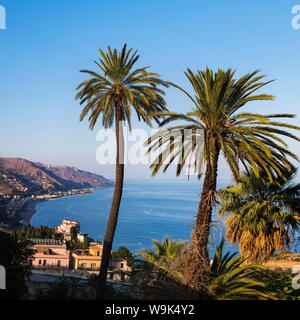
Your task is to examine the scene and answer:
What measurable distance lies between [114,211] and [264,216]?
7.19 meters

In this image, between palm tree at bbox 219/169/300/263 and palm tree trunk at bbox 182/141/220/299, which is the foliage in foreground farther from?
palm tree at bbox 219/169/300/263

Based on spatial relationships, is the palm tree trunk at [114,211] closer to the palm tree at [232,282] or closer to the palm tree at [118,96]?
the palm tree at [118,96]

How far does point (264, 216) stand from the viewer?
12.1m

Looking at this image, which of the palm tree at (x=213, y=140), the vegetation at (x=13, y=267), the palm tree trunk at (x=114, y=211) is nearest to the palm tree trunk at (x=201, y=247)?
the palm tree at (x=213, y=140)

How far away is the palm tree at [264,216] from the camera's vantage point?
1186 centimetres

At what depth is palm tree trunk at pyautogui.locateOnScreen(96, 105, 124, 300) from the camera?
15.3 metres

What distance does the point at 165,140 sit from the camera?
34.1 feet

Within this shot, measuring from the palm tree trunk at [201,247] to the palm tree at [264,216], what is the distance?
2.33 meters

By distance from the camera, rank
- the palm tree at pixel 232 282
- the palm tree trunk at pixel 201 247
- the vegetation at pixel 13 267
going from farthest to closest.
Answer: the vegetation at pixel 13 267 < the palm tree trunk at pixel 201 247 < the palm tree at pixel 232 282

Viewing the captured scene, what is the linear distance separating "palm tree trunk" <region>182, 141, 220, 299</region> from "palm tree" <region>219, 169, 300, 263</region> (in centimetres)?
233

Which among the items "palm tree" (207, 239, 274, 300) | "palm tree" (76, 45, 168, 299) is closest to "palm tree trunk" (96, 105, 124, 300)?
"palm tree" (76, 45, 168, 299)
